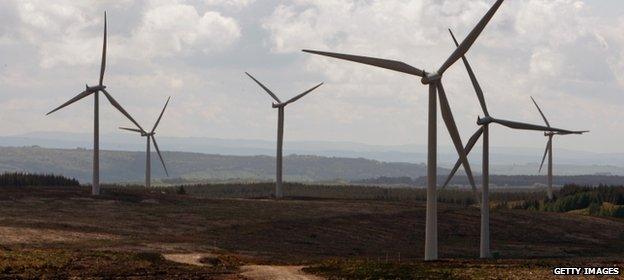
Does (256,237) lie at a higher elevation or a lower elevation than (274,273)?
higher

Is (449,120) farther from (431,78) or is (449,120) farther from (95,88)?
(95,88)

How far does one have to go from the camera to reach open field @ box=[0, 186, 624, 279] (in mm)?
62156

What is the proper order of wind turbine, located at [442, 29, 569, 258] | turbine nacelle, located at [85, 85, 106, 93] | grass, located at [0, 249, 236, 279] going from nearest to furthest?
grass, located at [0, 249, 236, 279] < wind turbine, located at [442, 29, 569, 258] < turbine nacelle, located at [85, 85, 106, 93]

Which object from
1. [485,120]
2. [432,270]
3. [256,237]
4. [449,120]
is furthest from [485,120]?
[432,270]

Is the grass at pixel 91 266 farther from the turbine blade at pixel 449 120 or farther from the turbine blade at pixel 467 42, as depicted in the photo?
the turbine blade at pixel 467 42

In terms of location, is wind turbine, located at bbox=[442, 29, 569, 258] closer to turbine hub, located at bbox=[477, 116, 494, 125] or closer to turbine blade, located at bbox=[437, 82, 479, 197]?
turbine hub, located at bbox=[477, 116, 494, 125]

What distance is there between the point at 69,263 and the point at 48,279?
7148 mm

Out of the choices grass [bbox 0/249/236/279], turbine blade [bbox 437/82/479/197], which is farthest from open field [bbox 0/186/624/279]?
turbine blade [bbox 437/82/479/197]

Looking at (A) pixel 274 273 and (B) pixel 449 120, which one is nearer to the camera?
(A) pixel 274 273

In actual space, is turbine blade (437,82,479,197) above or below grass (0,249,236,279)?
above

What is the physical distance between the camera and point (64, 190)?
128 meters

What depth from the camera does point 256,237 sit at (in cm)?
8962

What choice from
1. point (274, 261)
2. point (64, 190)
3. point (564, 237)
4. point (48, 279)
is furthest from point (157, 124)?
point (48, 279)

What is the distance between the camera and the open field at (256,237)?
6216cm
